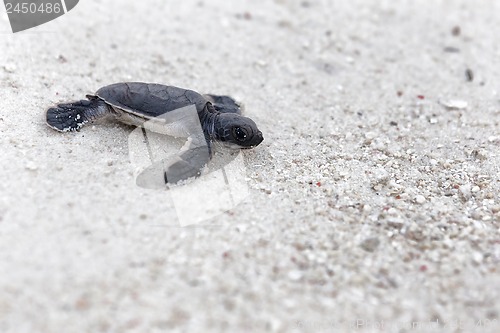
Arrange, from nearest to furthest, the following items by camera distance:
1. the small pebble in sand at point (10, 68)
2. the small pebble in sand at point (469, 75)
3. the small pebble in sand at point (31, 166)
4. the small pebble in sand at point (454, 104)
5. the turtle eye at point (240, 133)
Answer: the small pebble in sand at point (31, 166) → the turtle eye at point (240, 133) → the small pebble in sand at point (10, 68) → the small pebble in sand at point (454, 104) → the small pebble in sand at point (469, 75)

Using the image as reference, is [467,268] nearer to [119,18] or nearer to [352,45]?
[352,45]

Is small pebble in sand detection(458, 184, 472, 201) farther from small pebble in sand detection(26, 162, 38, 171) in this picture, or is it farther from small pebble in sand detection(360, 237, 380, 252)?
small pebble in sand detection(26, 162, 38, 171)

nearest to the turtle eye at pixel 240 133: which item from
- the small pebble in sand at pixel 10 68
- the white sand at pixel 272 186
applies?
the white sand at pixel 272 186

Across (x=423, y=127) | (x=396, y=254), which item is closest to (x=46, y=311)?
(x=396, y=254)

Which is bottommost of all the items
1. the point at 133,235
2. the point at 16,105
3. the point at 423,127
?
the point at 423,127

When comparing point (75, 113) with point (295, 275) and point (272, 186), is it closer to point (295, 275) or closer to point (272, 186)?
point (272, 186)

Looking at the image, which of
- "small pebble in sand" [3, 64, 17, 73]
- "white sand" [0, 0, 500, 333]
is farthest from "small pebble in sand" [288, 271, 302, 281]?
"small pebble in sand" [3, 64, 17, 73]

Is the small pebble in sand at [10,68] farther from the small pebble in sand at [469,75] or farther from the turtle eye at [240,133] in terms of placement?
the small pebble in sand at [469,75]
